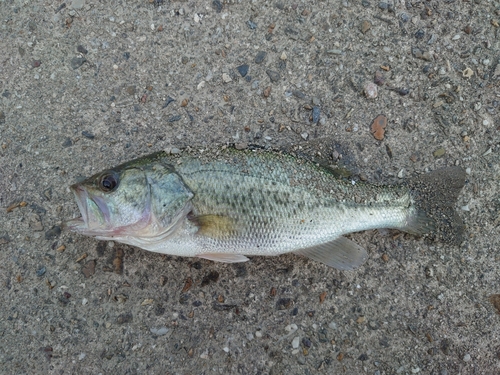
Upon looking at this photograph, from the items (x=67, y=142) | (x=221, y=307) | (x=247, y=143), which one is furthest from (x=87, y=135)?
(x=221, y=307)

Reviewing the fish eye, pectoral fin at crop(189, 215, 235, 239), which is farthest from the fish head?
pectoral fin at crop(189, 215, 235, 239)

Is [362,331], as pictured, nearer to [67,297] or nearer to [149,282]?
[149,282]

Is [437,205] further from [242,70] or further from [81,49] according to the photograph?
[81,49]

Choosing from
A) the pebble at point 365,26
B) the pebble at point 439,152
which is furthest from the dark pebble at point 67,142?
the pebble at point 439,152

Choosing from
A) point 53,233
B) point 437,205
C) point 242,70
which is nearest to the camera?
point 437,205

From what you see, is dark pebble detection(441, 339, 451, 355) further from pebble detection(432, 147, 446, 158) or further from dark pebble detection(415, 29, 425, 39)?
dark pebble detection(415, 29, 425, 39)

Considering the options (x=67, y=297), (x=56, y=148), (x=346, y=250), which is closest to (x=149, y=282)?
(x=67, y=297)
